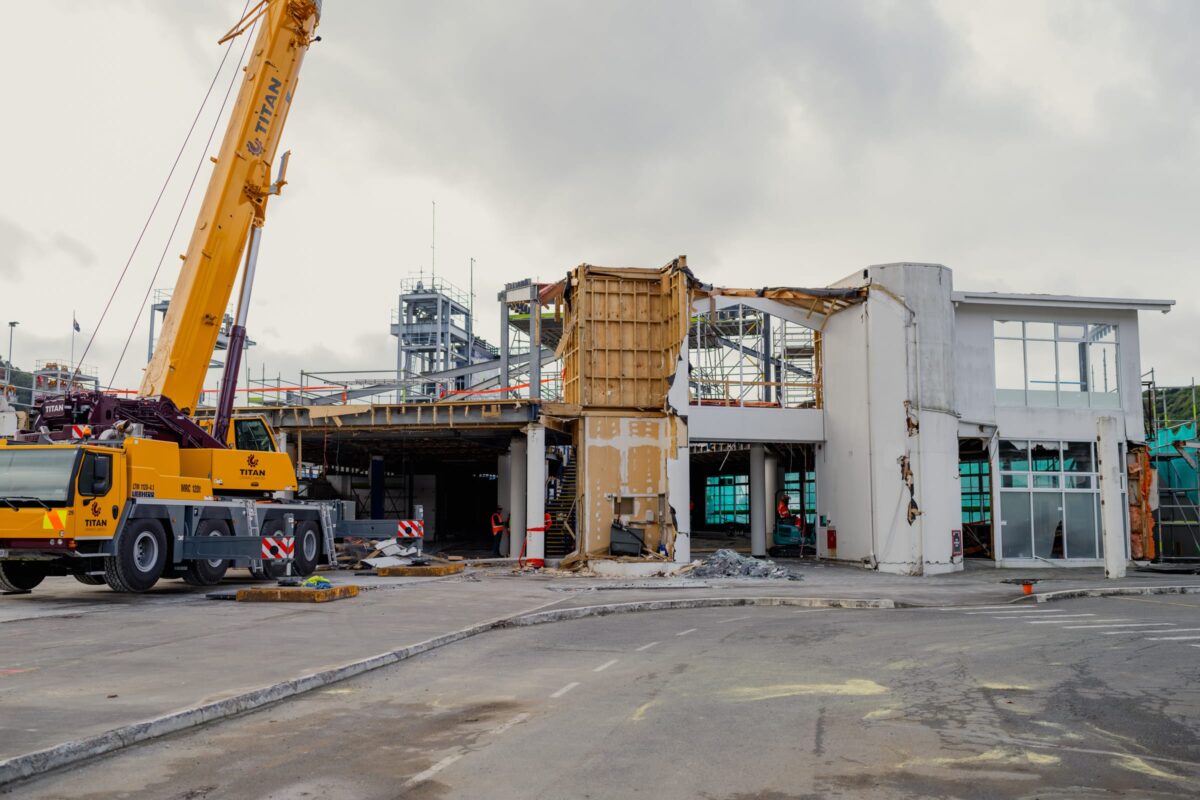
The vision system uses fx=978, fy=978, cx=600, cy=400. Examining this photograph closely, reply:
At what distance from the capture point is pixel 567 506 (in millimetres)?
34219

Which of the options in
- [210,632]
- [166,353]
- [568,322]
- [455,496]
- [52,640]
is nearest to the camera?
[52,640]

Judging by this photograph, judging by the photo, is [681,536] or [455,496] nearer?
[681,536]

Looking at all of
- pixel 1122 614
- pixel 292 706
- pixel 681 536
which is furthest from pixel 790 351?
pixel 292 706

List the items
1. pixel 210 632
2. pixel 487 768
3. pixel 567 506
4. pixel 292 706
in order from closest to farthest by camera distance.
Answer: pixel 487 768, pixel 292 706, pixel 210 632, pixel 567 506

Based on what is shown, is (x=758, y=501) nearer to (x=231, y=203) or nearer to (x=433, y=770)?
(x=231, y=203)

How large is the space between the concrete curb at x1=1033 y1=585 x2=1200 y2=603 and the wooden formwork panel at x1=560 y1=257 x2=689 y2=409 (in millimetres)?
11881

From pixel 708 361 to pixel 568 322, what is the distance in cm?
1500

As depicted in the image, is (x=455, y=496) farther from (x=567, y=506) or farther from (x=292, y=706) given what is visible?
(x=292, y=706)

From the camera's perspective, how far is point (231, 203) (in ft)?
62.9

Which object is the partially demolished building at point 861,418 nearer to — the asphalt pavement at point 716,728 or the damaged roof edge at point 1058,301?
the damaged roof edge at point 1058,301

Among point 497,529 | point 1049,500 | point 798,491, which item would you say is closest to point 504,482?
point 497,529

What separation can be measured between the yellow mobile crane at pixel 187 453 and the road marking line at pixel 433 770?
1150 centimetres

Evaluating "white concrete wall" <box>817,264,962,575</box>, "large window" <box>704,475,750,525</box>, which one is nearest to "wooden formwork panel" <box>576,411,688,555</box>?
"white concrete wall" <box>817,264,962,575</box>

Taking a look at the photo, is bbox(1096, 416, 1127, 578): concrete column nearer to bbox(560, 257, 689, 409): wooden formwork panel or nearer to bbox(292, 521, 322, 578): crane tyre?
bbox(560, 257, 689, 409): wooden formwork panel
